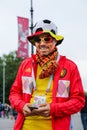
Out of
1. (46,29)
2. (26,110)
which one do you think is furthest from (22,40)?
(26,110)

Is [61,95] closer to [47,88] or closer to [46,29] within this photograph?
[47,88]

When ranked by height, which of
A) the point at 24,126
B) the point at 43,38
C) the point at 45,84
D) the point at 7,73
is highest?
the point at 43,38

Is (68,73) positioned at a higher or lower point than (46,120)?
higher

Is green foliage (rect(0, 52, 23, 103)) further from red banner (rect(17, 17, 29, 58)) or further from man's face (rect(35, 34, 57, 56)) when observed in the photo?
man's face (rect(35, 34, 57, 56))

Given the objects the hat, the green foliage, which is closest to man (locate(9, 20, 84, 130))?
the hat

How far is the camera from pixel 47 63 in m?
5.23

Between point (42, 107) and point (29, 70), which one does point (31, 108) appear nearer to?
point (42, 107)

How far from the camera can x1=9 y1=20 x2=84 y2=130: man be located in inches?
204

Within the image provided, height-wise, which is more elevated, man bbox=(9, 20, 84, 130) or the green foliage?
man bbox=(9, 20, 84, 130)

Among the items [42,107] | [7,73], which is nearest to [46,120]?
[42,107]

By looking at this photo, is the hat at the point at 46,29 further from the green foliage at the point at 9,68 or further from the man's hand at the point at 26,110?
the green foliage at the point at 9,68

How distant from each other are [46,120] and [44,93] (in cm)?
25

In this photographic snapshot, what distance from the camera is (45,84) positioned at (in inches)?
209

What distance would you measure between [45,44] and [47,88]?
0.41 m
